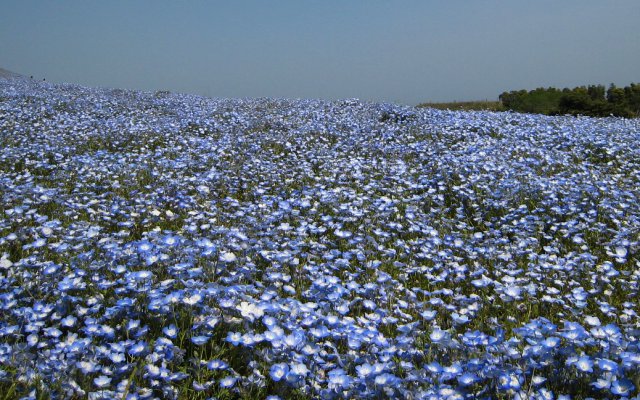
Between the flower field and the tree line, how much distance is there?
893 centimetres

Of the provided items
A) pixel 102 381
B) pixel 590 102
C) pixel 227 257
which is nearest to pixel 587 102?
pixel 590 102

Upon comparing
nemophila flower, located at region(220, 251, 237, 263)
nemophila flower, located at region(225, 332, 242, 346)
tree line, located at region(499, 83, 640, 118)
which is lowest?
nemophila flower, located at region(225, 332, 242, 346)

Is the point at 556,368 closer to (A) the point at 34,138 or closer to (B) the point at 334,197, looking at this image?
(B) the point at 334,197

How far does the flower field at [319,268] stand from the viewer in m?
2.37

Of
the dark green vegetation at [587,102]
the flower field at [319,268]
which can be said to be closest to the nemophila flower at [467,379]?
the flower field at [319,268]

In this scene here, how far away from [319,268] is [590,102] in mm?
15706

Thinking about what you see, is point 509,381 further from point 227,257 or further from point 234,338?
point 227,257

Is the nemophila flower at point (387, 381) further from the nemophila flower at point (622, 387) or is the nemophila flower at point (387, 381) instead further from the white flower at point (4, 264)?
the white flower at point (4, 264)

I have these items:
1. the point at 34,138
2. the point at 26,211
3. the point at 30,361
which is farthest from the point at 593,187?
the point at 34,138

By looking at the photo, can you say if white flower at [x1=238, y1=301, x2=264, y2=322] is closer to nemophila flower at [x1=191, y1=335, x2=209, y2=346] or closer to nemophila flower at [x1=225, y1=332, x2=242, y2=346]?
nemophila flower at [x1=225, y1=332, x2=242, y2=346]

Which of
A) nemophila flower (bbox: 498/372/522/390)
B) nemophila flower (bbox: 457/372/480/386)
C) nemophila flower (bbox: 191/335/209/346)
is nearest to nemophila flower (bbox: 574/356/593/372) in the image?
nemophila flower (bbox: 498/372/522/390)

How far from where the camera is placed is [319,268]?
392cm

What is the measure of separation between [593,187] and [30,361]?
561 cm

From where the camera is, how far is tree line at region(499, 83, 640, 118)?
52.8ft
